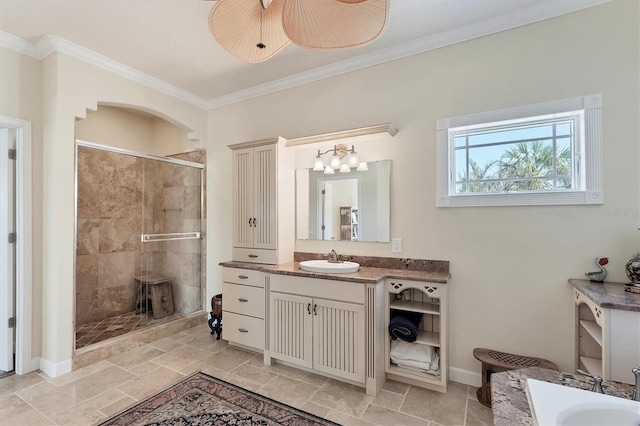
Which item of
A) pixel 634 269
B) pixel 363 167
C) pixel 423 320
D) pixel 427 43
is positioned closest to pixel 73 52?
pixel 363 167

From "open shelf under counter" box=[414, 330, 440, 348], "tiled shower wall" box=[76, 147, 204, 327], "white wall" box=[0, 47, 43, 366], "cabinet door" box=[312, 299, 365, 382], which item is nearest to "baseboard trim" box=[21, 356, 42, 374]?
"white wall" box=[0, 47, 43, 366]

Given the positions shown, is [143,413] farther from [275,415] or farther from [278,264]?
[278,264]

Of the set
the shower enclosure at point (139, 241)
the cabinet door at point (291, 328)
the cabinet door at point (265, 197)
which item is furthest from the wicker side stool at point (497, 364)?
the shower enclosure at point (139, 241)

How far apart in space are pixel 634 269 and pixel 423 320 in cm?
136

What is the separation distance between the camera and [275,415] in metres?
1.96

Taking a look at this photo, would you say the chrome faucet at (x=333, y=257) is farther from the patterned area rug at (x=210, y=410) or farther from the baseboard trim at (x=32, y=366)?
the baseboard trim at (x=32, y=366)

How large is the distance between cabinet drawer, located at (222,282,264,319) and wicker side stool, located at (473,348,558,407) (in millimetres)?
1827

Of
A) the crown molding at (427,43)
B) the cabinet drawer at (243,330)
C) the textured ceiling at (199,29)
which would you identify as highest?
the textured ceiling at (199,29)

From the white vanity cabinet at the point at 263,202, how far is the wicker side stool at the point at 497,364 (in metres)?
1.89

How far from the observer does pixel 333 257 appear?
2754mm

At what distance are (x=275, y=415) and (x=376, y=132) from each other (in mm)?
2291

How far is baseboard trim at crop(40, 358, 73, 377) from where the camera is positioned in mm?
2467

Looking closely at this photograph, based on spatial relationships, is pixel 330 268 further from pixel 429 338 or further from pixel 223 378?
pixel 223 378

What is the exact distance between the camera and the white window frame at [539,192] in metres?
1.99
